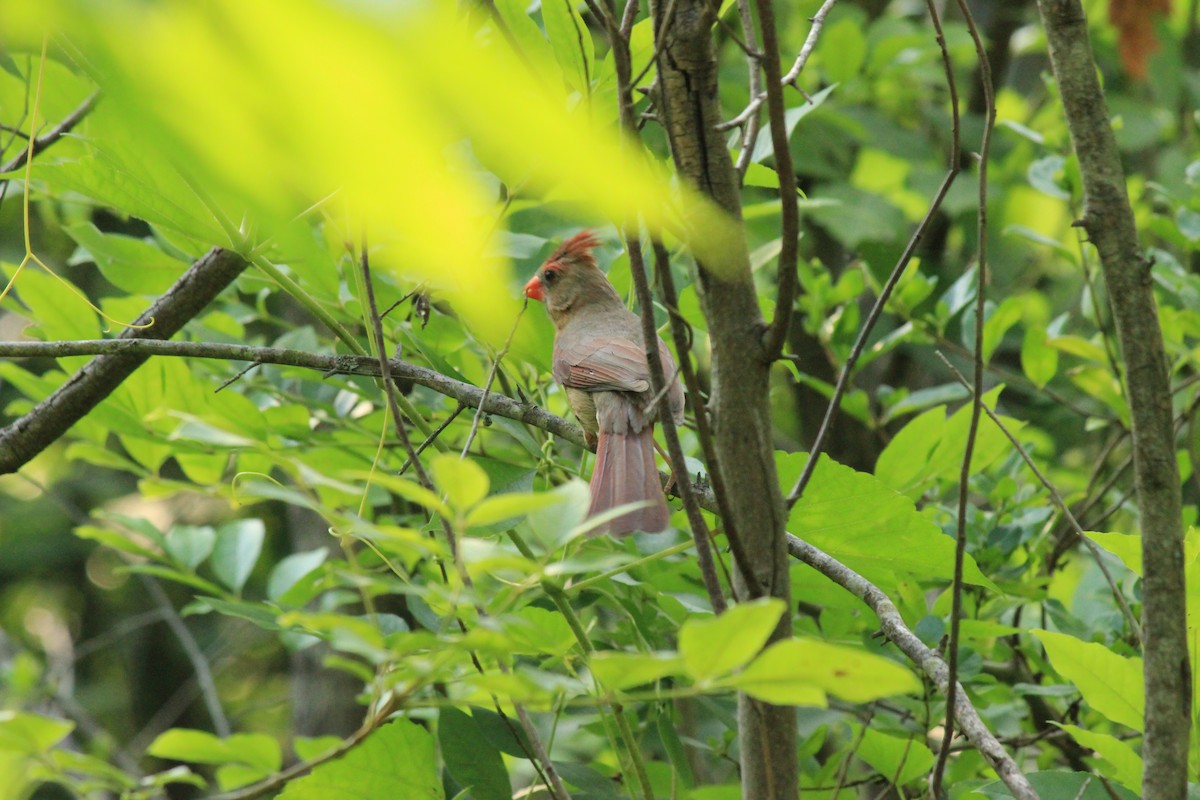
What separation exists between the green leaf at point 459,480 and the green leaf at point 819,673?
0.91ft

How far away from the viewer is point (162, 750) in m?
1.97

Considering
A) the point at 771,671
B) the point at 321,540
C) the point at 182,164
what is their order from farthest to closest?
1. the point at 321,540
2. the point at 771,671
3. the point at 182,164

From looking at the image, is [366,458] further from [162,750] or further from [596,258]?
[596,258]

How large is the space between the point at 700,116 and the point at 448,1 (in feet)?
2.46

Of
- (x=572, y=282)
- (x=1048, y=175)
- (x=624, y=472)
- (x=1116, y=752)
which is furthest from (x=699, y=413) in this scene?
(x=572, y=282)

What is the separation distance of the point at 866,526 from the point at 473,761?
2.80ft

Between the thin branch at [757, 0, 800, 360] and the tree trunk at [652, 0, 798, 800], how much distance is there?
58mm

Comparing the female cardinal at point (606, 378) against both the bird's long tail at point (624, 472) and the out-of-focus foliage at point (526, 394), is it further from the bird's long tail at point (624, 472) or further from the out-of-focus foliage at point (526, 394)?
the out-of-focus foliage at point (526, 394)

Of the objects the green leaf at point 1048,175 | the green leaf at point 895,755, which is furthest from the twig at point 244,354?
the green leaf at point 1048,175

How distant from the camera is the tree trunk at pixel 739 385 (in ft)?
4.86

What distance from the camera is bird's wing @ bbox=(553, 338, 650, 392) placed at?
338cm

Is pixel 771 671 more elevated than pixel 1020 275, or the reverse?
pixel 771 671

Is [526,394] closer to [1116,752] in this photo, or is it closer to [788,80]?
[788,80]

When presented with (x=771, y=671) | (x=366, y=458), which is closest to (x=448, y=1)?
(x=771, y=671)
